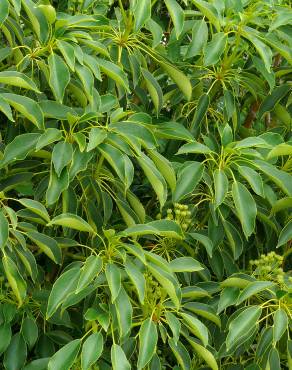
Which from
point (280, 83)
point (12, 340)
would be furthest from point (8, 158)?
point (280, 83)

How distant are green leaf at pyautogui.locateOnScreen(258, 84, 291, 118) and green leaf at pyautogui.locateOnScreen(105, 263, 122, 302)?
2.55 ft

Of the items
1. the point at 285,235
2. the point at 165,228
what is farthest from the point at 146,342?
the point at 285,235

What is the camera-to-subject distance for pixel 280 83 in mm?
2357

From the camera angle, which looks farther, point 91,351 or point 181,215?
point 181,215

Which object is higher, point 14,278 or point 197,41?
point 197,41

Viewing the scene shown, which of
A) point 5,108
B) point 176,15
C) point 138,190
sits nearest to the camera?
point 5,108

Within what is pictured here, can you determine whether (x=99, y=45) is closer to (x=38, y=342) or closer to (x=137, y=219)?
(x=137, y=219)

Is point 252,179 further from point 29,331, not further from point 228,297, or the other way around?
point 29,331

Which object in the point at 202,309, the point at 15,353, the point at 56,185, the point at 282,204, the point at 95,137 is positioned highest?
the point at 95,137

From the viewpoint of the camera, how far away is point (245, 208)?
1810mm

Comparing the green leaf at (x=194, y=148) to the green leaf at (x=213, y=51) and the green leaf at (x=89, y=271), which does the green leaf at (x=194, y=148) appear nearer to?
the green leaf at (x=213, y=51)

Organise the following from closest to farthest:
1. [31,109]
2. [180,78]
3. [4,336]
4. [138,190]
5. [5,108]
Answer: [5,108]
[31,109]
[4,336]
[180,78]
[138,190]

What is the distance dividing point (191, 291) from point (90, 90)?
1.73 ft

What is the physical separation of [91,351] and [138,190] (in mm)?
764
